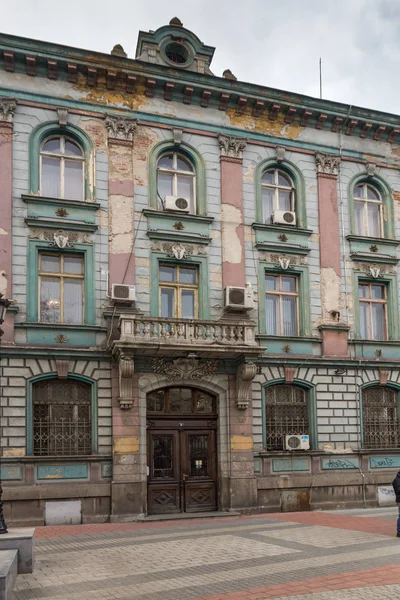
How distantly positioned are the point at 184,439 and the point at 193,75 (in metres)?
11.1

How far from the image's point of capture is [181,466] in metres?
19.3

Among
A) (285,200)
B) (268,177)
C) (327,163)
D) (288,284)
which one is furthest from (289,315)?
(327,163)

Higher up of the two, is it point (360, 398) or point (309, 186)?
point (309, 186)

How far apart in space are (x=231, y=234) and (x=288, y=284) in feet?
8.44

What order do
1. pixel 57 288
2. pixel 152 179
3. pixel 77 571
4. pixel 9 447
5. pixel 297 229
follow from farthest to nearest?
pixel 297 229, pixel 152 179, pixel 57 288, pixel 9 447, pixel 77 571

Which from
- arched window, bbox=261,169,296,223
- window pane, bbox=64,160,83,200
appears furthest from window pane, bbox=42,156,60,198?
arched window, bbox=261,169,296,223

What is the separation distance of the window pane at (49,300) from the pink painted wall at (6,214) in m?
0.96

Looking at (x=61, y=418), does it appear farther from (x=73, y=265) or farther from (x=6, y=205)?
(x=6, y=205)

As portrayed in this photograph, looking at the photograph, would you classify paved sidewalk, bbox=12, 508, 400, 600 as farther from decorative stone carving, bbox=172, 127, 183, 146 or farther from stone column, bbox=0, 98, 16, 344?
decorative stone carving, bbox=172, 127, 183, 146

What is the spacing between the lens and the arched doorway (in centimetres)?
1895

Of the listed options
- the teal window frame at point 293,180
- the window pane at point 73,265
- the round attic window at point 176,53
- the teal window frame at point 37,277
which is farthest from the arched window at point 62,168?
the teal window frame at point 293,180

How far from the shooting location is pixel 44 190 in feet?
63.4

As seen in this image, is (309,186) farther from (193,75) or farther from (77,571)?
(77,571)

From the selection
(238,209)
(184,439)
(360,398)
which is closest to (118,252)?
(238,209)
